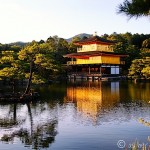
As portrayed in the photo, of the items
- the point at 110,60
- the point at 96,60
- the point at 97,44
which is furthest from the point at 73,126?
the point at 97,44

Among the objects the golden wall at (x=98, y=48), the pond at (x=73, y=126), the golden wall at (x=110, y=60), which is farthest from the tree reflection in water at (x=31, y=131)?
the golden wall at (x=98, y=48)

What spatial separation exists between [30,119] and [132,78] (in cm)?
4649

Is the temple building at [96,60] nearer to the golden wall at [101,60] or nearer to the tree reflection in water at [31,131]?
the golden wall at [101,60]

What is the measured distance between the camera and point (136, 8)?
824cm

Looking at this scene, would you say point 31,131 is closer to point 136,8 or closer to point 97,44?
point 136,8

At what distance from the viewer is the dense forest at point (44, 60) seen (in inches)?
1187

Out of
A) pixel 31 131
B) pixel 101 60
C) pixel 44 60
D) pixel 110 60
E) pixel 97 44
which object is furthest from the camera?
pixel 97 44

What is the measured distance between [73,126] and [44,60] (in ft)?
43.3

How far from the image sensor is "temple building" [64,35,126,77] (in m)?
65.7


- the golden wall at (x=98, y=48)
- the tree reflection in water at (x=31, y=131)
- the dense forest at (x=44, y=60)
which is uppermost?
the golden wall at (x=98, y=48)

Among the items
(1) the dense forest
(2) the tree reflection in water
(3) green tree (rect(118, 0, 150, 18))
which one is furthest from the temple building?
(3) green tree (rect(118, 0, 150, 18))

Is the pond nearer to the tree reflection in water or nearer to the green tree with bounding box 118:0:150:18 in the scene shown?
the tree reflection in water

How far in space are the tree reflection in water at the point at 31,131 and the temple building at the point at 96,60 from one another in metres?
43.1

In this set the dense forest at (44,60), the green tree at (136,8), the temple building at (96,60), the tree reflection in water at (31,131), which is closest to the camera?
the green tree at (136,8)
